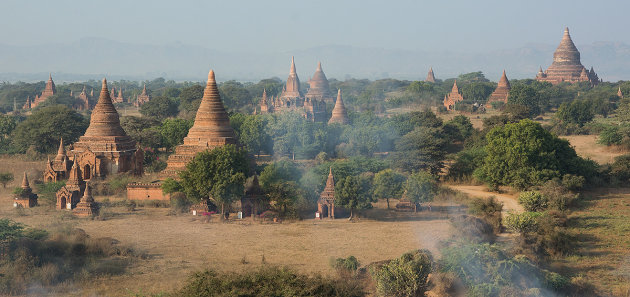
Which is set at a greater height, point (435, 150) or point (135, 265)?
point (435, 150)

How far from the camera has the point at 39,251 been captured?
23109mm

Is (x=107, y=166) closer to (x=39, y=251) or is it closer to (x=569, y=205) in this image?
(x=39, y=251)

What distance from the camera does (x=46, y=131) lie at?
52531 millimetres

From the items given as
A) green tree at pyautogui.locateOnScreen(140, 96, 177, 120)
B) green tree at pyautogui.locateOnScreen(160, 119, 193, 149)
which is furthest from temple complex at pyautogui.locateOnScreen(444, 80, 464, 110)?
green tree at pyautogui.locateOnScreen(160, 119, 193, 149)

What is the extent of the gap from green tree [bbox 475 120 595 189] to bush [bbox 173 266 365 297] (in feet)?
72.1

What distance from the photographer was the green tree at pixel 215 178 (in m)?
30.9

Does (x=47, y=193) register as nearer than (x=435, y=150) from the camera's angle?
Yes

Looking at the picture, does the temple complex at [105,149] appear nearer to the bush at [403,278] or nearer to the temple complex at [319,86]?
the bush at [403,278]

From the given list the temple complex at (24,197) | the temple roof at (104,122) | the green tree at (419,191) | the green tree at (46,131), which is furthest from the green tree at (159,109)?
the green tree at (419,191)

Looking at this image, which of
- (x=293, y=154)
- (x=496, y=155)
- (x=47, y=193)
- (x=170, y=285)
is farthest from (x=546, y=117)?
(x=170, y=285)

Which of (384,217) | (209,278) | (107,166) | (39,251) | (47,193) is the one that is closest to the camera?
(209,278)

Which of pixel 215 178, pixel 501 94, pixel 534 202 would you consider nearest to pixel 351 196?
pixel 215 178

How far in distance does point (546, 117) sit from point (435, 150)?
133ft

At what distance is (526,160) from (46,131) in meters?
36.4
